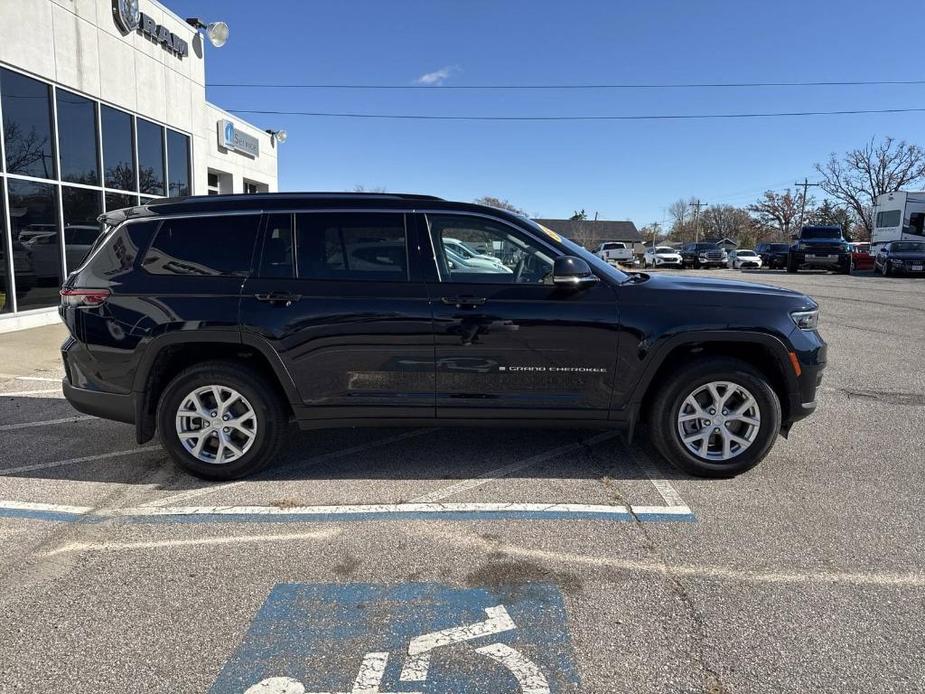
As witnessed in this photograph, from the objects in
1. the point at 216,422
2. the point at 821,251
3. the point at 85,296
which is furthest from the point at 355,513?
the point at 821,251

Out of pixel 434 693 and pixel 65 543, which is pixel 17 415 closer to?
pixel 65 543

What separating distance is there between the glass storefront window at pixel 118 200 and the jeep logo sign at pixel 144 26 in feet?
10.2

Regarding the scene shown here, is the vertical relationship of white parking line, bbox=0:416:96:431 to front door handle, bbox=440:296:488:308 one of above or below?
below

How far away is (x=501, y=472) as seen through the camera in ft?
14.9

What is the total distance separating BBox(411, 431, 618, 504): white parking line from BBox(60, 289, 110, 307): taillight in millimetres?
2436

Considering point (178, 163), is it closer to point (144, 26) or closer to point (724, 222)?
point (144, 26)

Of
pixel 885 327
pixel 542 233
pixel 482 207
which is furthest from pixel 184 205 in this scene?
pixel 885 327

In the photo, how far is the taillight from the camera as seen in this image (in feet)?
14.0

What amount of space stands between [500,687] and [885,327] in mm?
12527

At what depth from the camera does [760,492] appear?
4.19m

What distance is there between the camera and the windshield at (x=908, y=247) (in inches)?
1097

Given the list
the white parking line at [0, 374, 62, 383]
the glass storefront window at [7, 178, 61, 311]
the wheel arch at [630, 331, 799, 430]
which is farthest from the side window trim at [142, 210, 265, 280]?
the glass storefront window at [7, 178, 61, 311]

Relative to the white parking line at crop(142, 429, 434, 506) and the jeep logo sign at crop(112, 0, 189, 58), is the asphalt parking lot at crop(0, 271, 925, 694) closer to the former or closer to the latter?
the white parking line at crop(142, 429, 434, 506)

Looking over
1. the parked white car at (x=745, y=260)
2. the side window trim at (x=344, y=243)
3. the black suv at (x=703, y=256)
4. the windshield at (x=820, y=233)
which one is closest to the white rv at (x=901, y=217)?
the windshield at (x=820, y=233)
